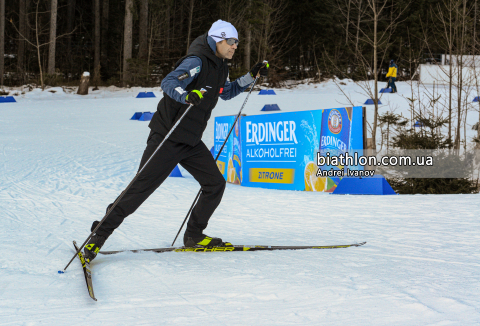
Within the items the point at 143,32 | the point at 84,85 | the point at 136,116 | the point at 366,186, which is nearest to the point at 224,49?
the point at 366,186

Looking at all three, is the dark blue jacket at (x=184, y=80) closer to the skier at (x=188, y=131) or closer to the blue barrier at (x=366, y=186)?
the skier at (x=188, y=131)

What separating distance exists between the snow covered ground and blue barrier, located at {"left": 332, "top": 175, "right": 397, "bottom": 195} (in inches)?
13.2

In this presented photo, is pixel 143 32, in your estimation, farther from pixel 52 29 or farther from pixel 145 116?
pixel 145 116

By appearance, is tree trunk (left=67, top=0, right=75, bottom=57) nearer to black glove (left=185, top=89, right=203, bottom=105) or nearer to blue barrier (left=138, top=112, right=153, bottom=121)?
blue barrier (left=138, top=112, right=153, bottom=121)

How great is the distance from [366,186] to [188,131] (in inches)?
146

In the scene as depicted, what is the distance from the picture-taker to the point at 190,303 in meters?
2.44

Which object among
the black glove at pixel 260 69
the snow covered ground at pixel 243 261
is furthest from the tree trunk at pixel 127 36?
the black glove at pixel 260 69

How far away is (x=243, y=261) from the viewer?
3262mm

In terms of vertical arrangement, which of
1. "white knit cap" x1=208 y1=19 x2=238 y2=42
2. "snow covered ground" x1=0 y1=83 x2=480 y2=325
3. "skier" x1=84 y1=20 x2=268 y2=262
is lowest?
"snow covered ground" x1=0 y1=83 x2=480 y2=325

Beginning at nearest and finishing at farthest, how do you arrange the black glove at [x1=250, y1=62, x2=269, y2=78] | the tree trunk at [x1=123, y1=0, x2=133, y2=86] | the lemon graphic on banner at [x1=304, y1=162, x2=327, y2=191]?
1. the black glove at [x1=250, y1=62, x2=269, y2=78]
2. the lemon graphic on banner at [x1=304, y1=162, x2=327, y2=191]
3. the tree trunk at [x1=123, y1=0, x2=133, y2=86]

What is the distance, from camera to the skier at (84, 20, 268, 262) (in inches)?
123

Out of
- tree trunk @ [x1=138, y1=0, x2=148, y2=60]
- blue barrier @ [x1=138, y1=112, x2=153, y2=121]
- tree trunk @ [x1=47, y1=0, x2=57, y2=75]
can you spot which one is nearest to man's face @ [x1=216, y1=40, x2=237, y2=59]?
blue barrier @ [x1=138, y1=112, x2=153, y2=121]

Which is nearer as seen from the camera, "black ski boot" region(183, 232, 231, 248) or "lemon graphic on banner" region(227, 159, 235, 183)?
"black ski boot" region(183, 232, 231, 248)

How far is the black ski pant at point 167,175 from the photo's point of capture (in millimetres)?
3154
